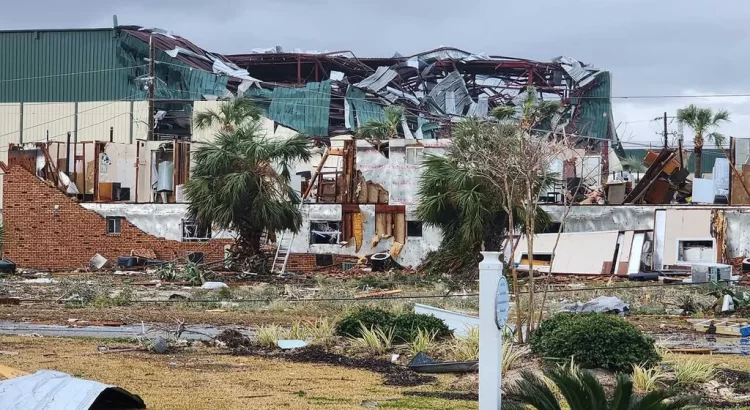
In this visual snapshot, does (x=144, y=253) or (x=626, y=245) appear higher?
(x=626, y=245)

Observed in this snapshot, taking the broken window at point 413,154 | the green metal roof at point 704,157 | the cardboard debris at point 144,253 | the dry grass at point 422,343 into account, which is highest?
the green metal roof at point 704,157

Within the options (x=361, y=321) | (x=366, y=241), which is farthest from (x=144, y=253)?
(x=361, y=321)

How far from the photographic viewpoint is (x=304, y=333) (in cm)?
1631

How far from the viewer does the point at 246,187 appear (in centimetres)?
3212

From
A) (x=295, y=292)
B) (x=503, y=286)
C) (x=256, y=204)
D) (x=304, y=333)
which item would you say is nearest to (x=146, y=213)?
(x=256, y=204)

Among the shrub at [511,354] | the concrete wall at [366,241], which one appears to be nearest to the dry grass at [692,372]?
the shrub at [511,354]

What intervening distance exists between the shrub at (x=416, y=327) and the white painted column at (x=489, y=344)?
7150mm

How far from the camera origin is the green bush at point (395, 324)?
1536cm

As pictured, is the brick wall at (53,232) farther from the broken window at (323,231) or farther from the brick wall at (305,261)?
the broken window at (323,231)

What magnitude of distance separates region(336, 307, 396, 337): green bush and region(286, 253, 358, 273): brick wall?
864 inches

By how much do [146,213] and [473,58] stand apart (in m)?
35.3

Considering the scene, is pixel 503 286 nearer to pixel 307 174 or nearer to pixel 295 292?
pixel 295 292

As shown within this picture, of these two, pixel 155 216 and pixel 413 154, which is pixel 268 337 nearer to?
pixel 413 154

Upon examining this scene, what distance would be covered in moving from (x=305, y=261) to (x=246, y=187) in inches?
273
